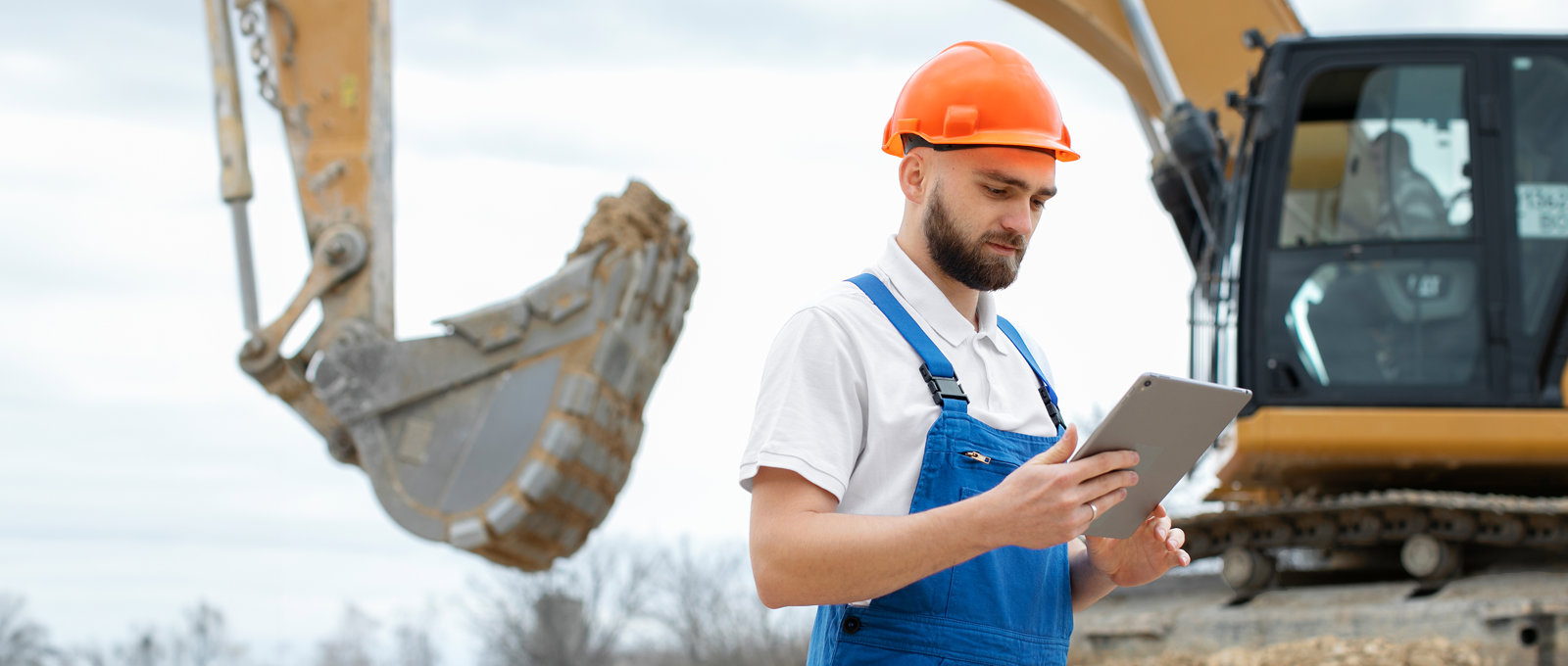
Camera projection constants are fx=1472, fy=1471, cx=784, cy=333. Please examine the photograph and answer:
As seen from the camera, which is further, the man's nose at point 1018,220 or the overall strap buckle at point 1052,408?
the overall strap buckle at point 1052,408

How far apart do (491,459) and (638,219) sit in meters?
Answer: 1.12

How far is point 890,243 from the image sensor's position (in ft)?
6.07

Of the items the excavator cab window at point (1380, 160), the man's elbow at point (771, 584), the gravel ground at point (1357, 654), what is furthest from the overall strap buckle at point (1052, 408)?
the excavator cab window at point (1380, 160)

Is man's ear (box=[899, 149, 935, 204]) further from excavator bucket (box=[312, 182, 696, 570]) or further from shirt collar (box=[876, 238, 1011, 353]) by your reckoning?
excavator bucket (box=[312, 182, 696, 570])

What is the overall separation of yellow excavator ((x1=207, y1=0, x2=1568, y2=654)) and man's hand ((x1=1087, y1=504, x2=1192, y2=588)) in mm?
3740

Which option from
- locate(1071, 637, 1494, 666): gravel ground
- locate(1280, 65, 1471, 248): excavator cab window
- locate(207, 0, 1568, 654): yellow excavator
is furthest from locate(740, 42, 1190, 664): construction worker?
locate(1280, 65, 1471, 248): excavator cab window

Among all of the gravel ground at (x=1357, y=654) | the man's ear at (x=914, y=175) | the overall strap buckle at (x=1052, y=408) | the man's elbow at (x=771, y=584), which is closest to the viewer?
the man's elbow at (x=771, y=584)

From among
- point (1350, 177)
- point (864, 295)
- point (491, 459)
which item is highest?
point (1350, 177)

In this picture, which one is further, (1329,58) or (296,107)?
(296,107)

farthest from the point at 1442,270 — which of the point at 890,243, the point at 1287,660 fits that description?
the point at 890,243

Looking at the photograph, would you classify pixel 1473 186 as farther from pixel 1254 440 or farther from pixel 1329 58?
pixel 1254 440

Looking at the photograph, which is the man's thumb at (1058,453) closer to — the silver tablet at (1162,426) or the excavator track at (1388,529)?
the silver tablet at (1162,426)

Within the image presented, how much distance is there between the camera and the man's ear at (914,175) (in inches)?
69.9

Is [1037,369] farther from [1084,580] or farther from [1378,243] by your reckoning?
[1378,243]
